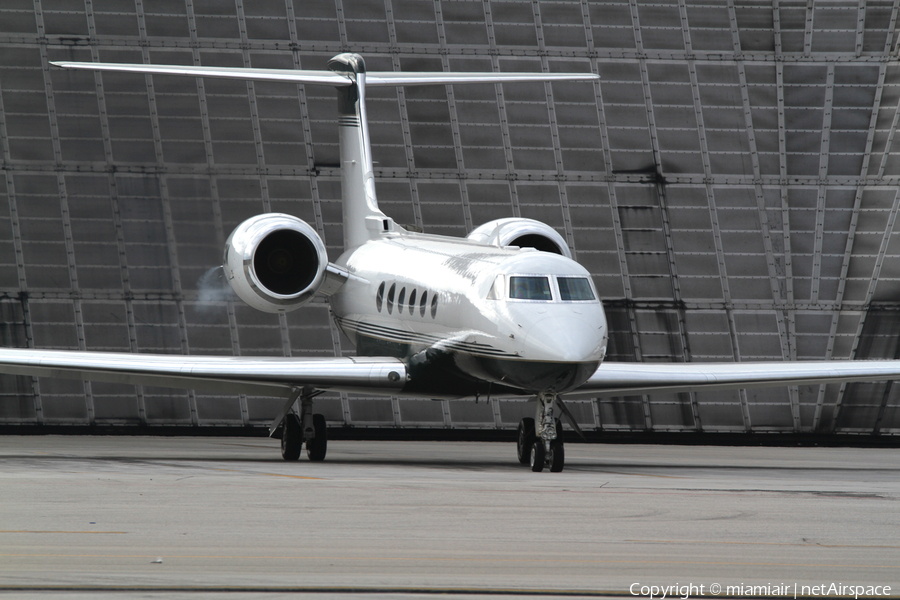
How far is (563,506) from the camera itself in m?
10.8

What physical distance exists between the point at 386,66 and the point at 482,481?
1647 cm

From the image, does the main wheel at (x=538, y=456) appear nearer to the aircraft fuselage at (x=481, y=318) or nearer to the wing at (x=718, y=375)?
the aircraft fuselage at (x=481, y=318)

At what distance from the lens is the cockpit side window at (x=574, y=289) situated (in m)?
16.0

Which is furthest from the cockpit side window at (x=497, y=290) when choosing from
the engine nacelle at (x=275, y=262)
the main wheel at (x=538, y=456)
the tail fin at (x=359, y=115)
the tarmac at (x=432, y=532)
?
the tail fin at (x=359, y=115)

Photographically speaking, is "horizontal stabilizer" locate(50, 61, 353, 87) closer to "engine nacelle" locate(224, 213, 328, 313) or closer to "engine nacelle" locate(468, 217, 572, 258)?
"engine nacelle" locate(224, 213, 328, 313)

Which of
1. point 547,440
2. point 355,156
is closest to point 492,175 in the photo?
point 355,156

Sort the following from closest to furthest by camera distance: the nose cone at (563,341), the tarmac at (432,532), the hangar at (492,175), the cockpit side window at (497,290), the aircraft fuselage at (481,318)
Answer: the tarmac at (432,532)
the nose cone at (563,341)
the aircraft fuselage at (481,318)
the cockpit side window at (497,290)
the hangar at (492,175)

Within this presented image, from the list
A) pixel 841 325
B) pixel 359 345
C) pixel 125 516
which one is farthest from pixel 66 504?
pixel 841 325

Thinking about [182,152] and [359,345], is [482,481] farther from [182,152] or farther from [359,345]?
[182,152]

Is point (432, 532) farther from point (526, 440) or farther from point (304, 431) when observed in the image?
point (304, 431)

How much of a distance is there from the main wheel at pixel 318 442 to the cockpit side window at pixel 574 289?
14.9ft

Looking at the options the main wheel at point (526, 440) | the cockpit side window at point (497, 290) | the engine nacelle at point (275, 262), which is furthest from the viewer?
the engine nacelle at point (275, 262)

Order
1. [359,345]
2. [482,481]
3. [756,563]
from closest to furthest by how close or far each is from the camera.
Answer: [756,563]
[482,481]
[359,345]

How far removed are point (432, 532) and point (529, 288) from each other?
747cm
